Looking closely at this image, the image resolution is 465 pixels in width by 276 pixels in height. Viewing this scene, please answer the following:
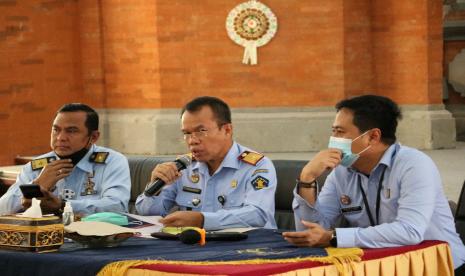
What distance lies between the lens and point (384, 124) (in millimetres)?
4418

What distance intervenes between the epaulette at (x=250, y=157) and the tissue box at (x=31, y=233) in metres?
1.34

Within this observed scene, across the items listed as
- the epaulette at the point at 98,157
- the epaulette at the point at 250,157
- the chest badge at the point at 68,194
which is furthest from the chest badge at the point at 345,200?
the chest badge at the point at 68,194

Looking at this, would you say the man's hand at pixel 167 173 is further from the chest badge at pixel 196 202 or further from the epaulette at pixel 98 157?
the epaulette at pixel 98 157

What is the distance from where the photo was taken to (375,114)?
14.4 ft

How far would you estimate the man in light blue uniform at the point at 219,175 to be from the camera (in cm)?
488

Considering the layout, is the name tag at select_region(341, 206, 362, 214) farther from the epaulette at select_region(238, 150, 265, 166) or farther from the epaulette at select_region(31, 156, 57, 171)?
the epaulette at select_region(31, 156, 57, 171)

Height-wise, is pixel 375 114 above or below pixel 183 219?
above

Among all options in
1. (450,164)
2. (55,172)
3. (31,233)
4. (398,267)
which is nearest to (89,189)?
(55,172)

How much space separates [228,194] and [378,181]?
0.94 meters

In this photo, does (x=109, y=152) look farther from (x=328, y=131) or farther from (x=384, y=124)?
(x=328, y=131)

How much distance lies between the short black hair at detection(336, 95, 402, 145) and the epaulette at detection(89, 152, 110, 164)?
5.55 feet

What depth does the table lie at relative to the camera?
3541 mm

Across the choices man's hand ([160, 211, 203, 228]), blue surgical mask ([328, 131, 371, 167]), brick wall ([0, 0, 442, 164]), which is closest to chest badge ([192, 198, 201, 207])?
man's hand ([160, 211, 203, 228])

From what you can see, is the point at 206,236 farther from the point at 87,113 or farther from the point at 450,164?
the point at 450,164
